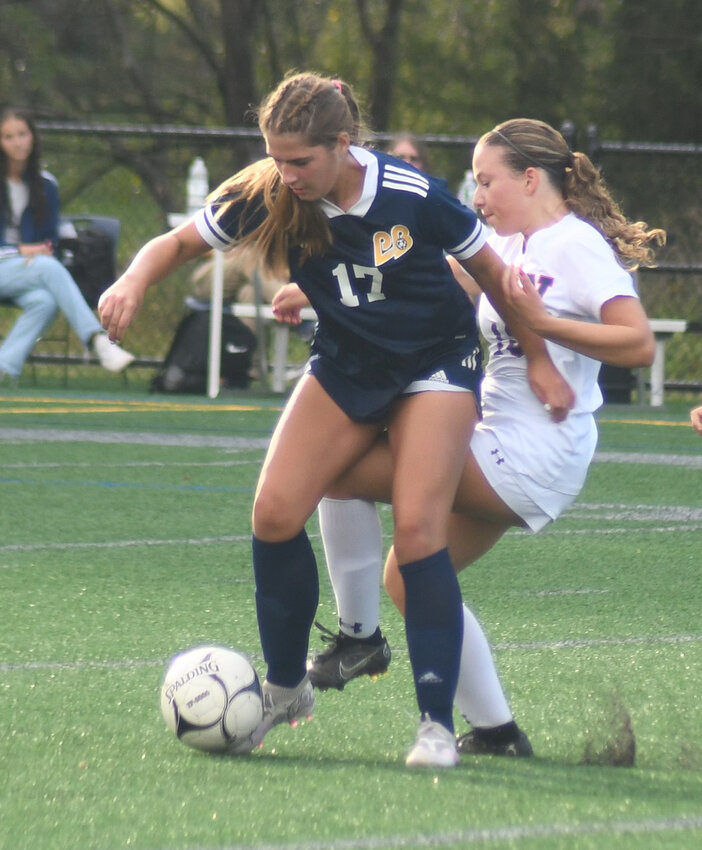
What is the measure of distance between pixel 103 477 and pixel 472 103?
2004 cm

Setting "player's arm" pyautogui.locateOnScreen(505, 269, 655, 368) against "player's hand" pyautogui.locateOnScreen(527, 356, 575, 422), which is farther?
"player's hand" pyautogui.locateOnScreen(527, 356, 575, 422)

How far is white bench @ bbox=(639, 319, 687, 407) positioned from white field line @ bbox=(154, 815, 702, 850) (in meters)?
10.2

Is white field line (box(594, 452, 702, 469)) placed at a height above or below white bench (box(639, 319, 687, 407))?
above

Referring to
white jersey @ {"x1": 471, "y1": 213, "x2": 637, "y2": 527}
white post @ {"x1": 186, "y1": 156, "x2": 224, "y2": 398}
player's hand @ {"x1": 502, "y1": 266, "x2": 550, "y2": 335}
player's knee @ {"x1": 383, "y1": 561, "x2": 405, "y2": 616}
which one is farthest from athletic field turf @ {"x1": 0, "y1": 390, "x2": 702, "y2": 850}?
white post @ {"x1": 186, "y1": 156, "x2": 224, "y2": 398}

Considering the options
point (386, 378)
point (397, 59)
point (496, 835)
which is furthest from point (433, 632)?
point (397, 59)

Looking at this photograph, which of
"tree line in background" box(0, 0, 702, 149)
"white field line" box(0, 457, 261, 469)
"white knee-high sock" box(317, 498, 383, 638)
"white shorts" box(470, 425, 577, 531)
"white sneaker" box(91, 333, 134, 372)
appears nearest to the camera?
"white shorts" box(470, 425, 577, 531)

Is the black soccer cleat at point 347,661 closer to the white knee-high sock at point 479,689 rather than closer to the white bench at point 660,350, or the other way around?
the white knee-high sock at point 479,689

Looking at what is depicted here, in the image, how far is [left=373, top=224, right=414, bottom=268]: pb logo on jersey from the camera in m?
4.00

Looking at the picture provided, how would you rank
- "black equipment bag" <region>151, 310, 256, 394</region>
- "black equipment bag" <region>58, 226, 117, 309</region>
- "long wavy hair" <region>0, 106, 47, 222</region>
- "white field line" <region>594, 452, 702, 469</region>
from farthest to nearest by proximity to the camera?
1. "black equipment bag" <region>58, 226, 117, 309</region>
2. "black equipment bag" <region>151, 310, 256, 394</region>
3. "long wavy hair" <region>0, 106, 47, 222</region>
4. "white field line" <region>594, 452, 702, 469</region>

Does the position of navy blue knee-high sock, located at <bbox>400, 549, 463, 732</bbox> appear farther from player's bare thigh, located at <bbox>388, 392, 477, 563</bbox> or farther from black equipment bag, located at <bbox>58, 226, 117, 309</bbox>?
black equipment bag, located at <bbox>58, 226, 117, 309</bbox>

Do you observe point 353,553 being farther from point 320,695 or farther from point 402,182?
point 402,182

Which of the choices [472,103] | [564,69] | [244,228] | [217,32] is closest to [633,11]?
[564,69]

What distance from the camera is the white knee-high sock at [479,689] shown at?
4.01 meters

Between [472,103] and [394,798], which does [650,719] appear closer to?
[394,798]
